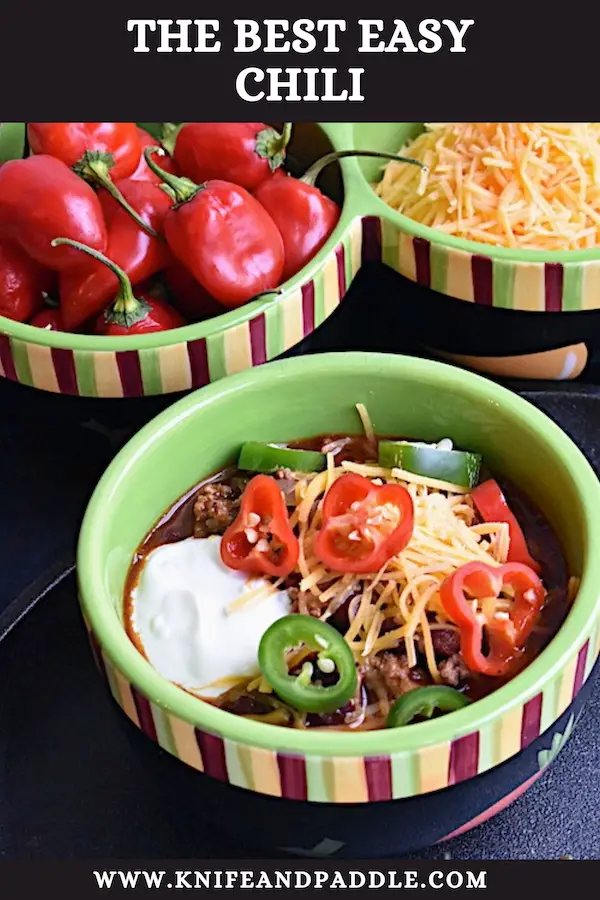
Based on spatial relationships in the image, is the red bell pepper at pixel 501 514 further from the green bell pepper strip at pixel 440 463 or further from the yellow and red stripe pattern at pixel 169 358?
the yellow and red stripe pattern at pixel 169 358

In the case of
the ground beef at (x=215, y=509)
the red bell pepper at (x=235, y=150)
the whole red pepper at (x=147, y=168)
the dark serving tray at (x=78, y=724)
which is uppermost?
the red bell pepper at (x=235, y=150)

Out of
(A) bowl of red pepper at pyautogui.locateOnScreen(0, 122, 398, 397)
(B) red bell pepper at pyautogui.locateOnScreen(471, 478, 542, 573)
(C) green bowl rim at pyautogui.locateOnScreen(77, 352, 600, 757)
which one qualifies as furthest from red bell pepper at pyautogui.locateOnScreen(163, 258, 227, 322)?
(B) red bell pepper at pyautogui.locateOnScreen(471, 478, 542, 573)

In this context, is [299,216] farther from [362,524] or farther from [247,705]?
[247,705]

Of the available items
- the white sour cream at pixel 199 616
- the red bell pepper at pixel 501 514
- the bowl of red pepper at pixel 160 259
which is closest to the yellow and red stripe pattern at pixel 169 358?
the bowl of red pepper at pixel 160 259

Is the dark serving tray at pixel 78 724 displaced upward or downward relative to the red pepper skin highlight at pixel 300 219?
downward

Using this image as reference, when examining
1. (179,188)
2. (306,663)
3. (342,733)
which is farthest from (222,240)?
(342,733)

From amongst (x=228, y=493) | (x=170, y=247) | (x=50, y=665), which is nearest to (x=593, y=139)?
(x=170, y=247)

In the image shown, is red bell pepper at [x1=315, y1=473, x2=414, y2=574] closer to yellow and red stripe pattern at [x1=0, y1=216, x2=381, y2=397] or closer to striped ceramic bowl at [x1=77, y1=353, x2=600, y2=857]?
striped ceramic bowl at [x1=77, y1=353, x2=600, y2=857]
